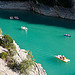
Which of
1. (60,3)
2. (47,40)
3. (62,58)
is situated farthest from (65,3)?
(62,58)

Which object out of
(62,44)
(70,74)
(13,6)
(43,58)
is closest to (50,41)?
(62,44)

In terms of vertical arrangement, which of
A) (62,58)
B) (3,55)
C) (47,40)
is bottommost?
(47,40)

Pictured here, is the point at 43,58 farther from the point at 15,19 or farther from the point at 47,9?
the point at 47,9

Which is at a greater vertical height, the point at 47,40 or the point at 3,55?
the point at 3,55

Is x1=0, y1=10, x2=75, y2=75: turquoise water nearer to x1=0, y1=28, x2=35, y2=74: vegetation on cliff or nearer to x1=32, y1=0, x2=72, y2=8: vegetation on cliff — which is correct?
x1=0, y1=28, x2=35, y2=74: vegetation on cliff

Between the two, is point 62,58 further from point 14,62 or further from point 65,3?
point 65,3

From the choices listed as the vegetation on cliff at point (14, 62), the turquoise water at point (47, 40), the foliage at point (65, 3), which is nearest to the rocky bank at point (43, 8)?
the foliage at point (65, 3)
